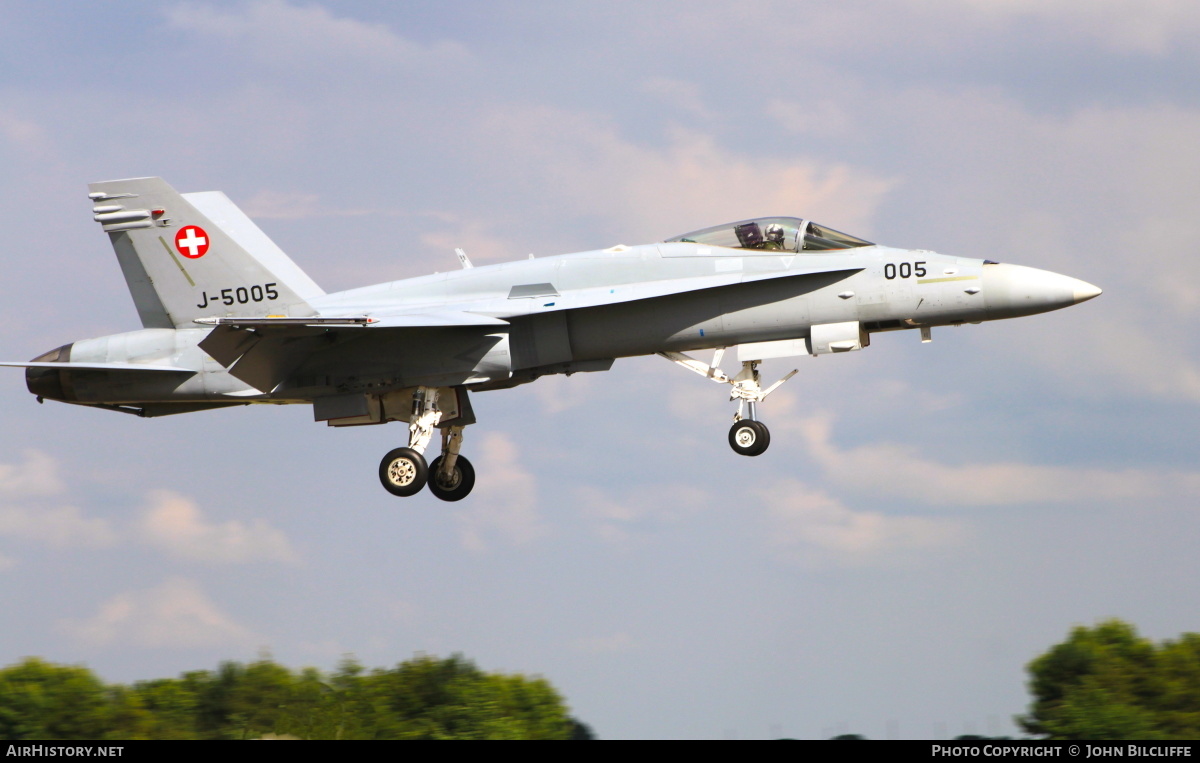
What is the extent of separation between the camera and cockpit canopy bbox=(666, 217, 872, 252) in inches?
730

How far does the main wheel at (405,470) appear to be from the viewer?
64.1 feet

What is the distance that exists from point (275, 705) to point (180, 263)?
25.3 meters

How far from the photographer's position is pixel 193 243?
1992 centimetres

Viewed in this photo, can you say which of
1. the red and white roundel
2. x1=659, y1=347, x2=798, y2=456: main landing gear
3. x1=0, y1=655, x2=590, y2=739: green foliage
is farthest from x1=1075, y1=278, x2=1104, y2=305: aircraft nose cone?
x1=0, y1=655, x2=590, y2=739: green foliage

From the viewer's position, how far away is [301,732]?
36.9m

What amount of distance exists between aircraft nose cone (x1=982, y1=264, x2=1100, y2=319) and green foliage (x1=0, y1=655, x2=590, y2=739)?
25.0 meters

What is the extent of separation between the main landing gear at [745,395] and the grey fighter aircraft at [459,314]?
0.09ft

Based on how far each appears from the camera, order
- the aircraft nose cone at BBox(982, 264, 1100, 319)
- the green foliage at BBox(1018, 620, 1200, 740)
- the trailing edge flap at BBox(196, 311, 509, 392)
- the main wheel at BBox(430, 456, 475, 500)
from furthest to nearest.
Result: the green foliage at BBox(1018, 620, 1200, 740), the main wheel at BBox(430, 456, 475, 500), the trailing edge flap at BBox(196, 311, 509, 392), the aircraft nose cone at BBox(982, 264, 1100, 319)

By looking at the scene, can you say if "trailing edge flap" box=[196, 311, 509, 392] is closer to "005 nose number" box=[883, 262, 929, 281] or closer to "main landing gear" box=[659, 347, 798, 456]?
"main landing gear" box=[659, 347, 798, 456]

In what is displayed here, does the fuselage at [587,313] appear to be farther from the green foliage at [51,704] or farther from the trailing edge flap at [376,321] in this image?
the green foliage at [51,704]

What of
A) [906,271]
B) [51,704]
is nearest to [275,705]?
[51,704]

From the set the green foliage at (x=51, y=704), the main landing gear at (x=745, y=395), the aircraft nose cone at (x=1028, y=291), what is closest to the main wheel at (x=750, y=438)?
the main landing gear at (x=745, y=395)

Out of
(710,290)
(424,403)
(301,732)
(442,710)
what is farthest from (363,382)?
(442,710)

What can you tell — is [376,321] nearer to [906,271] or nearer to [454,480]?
[454,480]
